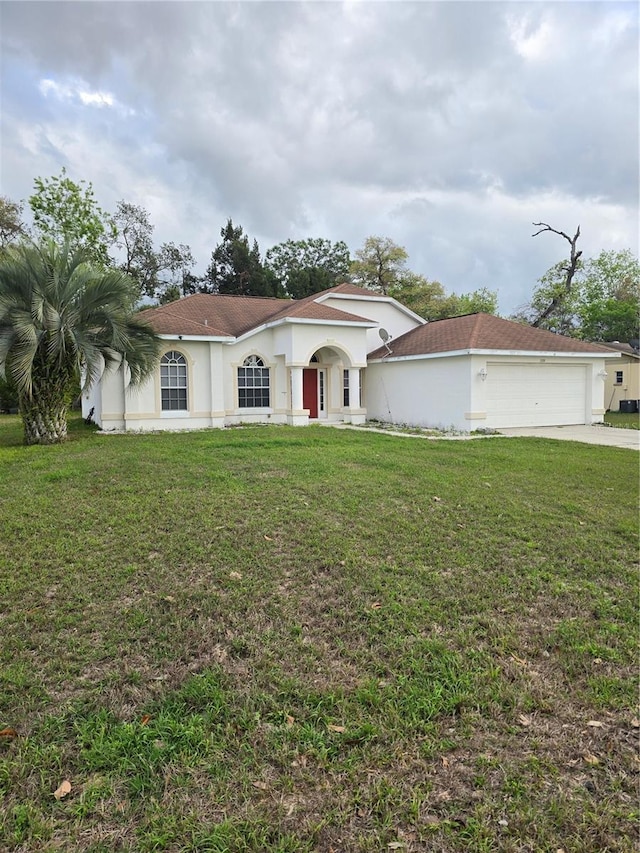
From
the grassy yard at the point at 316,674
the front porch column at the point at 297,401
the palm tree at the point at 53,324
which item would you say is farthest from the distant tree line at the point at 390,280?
the grassy yard at the point at 316,674

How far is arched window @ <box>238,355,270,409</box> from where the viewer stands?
756 inches

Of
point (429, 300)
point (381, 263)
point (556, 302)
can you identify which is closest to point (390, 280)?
point (381, 263)

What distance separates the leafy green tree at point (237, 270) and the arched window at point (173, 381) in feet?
80.7

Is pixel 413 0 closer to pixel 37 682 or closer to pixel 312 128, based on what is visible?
A: pixel 312 128

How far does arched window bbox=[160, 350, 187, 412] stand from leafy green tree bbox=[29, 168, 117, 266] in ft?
51.6

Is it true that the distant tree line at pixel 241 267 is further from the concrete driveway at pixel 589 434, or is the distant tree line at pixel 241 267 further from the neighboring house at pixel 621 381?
the concrete driveway at pixel 589 434

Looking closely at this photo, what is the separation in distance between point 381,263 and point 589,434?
27931mm

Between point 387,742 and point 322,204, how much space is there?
33.6 meters

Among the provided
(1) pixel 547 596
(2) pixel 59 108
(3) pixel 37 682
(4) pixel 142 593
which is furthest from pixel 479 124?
(3) pixel 37 682

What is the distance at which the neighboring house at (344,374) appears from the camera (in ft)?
56.1

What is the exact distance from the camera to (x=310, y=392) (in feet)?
68.4

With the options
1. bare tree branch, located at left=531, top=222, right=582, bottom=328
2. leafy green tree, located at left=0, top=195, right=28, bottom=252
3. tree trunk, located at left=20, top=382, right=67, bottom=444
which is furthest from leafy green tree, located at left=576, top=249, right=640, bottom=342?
leafy green tree, located at left=0, top=195, right=28, bottom=252

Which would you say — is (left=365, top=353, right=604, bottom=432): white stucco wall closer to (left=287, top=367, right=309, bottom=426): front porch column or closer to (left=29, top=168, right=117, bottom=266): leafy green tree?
(left=287, top=367, right=309, bottom=426): front porch column

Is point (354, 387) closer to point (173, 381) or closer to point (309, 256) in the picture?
point (173, 381)
